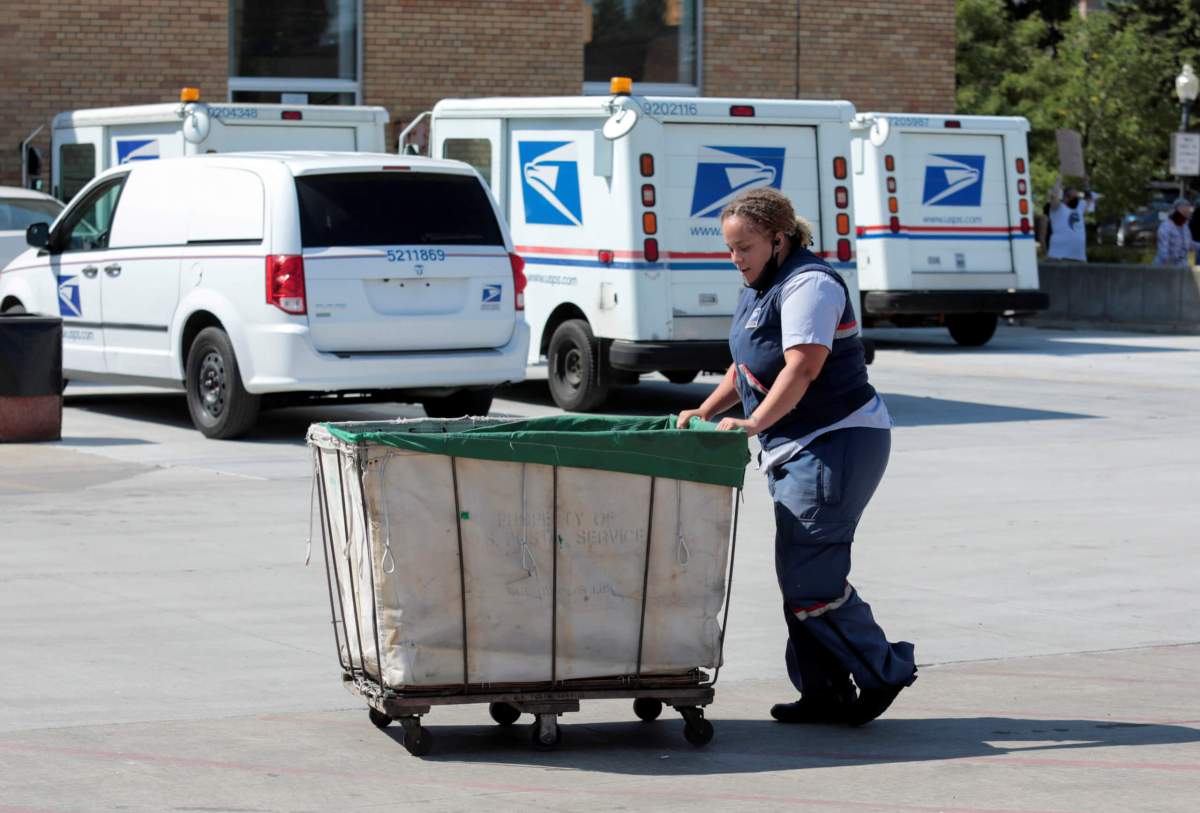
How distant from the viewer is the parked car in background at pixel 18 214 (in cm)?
1905

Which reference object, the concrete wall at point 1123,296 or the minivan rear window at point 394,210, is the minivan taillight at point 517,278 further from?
the concrete wall at point 1123,296

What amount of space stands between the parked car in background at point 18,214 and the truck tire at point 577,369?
5.52m

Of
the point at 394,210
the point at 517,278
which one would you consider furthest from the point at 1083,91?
the point at 394,210

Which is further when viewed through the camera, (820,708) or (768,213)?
(820,708)

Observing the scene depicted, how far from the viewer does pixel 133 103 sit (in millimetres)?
24766

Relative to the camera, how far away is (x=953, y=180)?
23.1 m

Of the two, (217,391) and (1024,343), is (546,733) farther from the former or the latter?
(1024,343)

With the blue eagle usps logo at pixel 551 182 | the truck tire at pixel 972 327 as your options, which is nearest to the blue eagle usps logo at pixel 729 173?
the blue eagle usps logo at pixel 551 182

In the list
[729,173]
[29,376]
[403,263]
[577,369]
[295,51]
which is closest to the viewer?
[403,263]

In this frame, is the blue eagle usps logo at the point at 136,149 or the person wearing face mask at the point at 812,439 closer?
the person wearing face mask at the point at 812,439

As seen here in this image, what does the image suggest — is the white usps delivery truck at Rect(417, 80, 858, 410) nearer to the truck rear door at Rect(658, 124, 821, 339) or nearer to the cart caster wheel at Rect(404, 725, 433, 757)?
the truck rear door at Rect(658, 124, 821, 339)

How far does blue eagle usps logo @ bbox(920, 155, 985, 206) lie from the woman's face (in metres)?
16.7

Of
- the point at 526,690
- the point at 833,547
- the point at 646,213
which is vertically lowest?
the point at 526,690

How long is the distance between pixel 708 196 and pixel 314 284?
3.70 m
